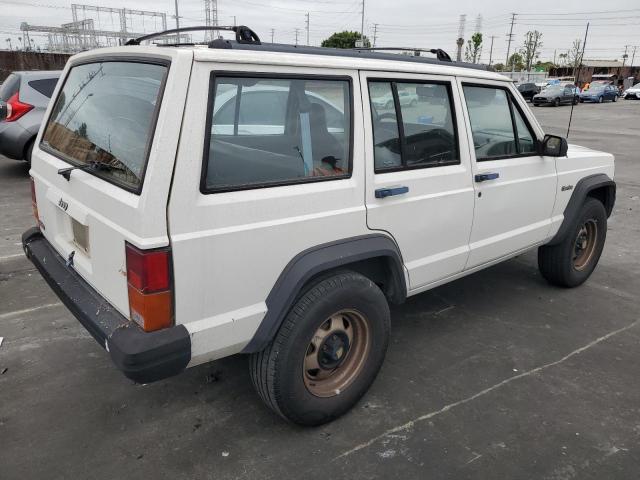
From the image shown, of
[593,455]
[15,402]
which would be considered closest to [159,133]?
[15,402]

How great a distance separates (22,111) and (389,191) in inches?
299

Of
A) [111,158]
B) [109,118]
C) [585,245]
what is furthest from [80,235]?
[585,245]

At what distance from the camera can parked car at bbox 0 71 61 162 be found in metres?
7.95

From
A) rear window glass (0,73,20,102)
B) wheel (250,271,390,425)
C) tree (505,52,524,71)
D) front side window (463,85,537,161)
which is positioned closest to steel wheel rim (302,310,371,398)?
wheel (250,271,390,425)

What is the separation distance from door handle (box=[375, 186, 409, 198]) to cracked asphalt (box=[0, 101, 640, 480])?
1.20 m

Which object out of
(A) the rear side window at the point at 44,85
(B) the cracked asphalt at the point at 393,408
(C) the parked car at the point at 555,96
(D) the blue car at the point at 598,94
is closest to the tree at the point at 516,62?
(D) the blue car at the point at 598,94

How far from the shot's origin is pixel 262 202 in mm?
2236

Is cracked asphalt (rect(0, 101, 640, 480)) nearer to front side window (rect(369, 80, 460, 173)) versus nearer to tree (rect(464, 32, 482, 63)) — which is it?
front side window (rect(369, 80, 460, 173))

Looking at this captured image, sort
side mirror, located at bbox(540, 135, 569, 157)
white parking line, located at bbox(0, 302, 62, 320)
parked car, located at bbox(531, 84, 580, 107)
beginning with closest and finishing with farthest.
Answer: side mirror, located at bbox(540, 135, 569, 157) < white parking line, located at bbox(0, 302, 62, 320) < parked car, located at bbox(531, 84, 580, 107)

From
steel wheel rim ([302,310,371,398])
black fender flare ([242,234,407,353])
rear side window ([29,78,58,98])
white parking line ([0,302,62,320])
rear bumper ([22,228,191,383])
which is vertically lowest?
white parking line ([0,302,62,320])

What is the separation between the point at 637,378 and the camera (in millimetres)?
3227

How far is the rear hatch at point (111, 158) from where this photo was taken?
198 cm

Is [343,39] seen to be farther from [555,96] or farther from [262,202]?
[262,202]

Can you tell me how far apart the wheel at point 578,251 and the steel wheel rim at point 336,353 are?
2.39 meters
